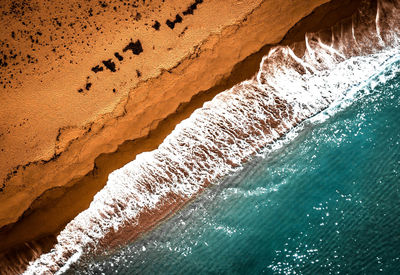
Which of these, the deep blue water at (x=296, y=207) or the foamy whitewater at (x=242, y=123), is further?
the foamy whitewater at (x=242, y=123)

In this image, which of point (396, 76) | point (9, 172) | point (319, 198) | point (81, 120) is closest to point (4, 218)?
point (9, 172)

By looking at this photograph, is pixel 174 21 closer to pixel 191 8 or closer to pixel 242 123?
pixel 191 8

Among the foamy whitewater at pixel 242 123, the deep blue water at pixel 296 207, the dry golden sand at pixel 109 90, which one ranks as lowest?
the deep blue water at pixel 296 207

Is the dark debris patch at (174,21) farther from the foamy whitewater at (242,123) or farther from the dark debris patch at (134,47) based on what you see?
the foamy whitewater at (242,123)

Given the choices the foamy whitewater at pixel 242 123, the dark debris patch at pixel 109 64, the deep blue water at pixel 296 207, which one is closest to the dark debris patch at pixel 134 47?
the dark debris patch at pixel 109 64

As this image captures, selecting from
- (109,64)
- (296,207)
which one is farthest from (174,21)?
(296,207)

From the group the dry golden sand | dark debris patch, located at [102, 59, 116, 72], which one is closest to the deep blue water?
the dry golden sand

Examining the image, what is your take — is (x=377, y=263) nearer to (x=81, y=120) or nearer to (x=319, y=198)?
(x=319, y=198)
